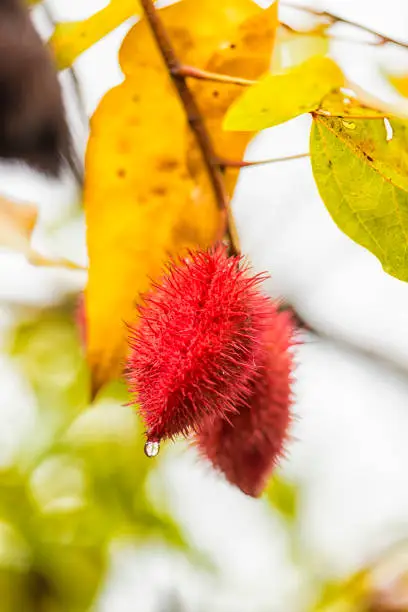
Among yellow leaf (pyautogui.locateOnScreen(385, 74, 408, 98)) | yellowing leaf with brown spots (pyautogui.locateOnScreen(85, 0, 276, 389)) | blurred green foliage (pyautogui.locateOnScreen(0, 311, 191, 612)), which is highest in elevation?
yellowing leaf with brown spots (pyautogui.locateOnScreen(85, 0, 276, 389))

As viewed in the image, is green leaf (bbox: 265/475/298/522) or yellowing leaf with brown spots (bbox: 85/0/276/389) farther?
green leaf (bbox: 265/475/298/522)

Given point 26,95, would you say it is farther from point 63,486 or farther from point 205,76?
point 63,486

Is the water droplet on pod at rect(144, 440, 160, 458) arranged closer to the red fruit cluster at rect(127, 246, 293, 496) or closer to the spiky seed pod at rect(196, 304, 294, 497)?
the red fruit cluster at rect(127, 246, 293, 496)

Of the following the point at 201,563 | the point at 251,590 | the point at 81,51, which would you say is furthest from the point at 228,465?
the point at 251,590

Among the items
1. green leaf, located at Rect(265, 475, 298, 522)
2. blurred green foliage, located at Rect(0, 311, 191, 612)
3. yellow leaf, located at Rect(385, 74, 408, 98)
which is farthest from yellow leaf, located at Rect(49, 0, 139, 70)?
green leaf, located at Rect(265, 475, 298, 522)

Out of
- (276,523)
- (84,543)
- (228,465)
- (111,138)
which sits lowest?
(276,523)

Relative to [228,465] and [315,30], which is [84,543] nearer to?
[228,465]

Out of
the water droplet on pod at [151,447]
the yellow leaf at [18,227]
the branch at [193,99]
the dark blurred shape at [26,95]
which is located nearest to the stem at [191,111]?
the branch at [193,99]
